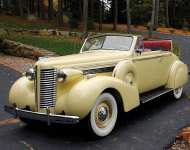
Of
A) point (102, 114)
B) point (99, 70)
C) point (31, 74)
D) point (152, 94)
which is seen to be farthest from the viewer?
Answer: point (152, 94)

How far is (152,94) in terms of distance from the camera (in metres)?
9.08

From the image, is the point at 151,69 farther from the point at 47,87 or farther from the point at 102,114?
the point at 47,87

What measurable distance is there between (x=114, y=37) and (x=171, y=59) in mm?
2023

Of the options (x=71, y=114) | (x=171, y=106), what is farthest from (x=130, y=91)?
(x=171, y=106)

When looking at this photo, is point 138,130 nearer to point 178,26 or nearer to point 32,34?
point 32,34

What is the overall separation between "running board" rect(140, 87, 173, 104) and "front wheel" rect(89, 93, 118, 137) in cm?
122

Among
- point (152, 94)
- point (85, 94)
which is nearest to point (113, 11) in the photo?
point (152, 94)

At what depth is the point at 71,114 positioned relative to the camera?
6.68 metres

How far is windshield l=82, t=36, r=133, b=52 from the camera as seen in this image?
8711 mm

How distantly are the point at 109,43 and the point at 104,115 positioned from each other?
223 centimetres

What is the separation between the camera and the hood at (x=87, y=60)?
277 inches

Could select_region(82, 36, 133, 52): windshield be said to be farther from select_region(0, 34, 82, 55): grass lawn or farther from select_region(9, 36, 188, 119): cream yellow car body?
select_region(0, 34, 82, 55): grass lawn

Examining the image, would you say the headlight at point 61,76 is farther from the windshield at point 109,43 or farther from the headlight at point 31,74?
the windshield at point 109,43

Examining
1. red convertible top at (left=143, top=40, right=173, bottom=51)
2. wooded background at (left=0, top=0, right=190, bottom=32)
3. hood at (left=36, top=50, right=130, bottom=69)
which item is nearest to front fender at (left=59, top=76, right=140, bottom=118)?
hood at (left=36, top=50, right=130, bottom=69)
